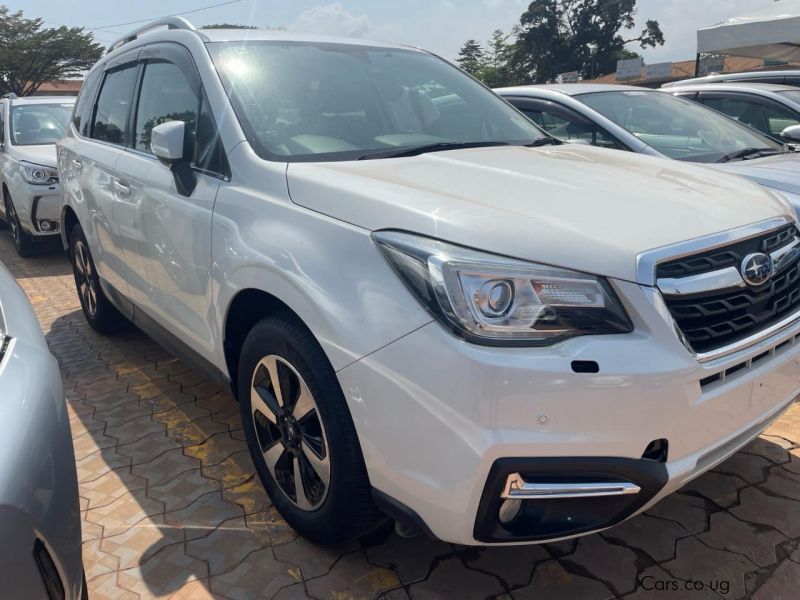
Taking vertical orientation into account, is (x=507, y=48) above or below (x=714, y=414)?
above

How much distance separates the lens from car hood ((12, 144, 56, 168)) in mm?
7243

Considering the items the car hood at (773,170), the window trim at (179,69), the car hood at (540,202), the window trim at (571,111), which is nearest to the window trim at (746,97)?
the car hood at (773,170)

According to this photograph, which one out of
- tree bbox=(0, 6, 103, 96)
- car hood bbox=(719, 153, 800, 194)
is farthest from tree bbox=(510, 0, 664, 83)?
car hood bbox=(719, 153, 800, 194)

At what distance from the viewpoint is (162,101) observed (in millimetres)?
3199

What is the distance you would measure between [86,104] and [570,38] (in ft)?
171

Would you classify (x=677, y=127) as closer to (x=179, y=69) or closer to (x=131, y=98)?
(x=179, y=69)

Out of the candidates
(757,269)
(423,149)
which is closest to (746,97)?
(423,149)

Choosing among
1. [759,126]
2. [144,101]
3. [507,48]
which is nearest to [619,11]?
[507,48]

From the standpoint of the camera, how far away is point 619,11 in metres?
50.8

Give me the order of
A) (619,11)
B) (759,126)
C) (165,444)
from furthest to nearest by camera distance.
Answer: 1. (619,11)
2. (759,126)
3. (165,444)

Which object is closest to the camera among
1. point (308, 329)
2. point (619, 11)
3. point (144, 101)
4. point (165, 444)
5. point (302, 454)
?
point (308, 329)

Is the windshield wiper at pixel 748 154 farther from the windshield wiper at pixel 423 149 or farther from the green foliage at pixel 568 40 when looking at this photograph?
the green foliage at pixel 568 40

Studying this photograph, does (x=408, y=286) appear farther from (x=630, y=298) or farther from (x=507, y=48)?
(x=507, y=48)

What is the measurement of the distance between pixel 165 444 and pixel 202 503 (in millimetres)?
612
